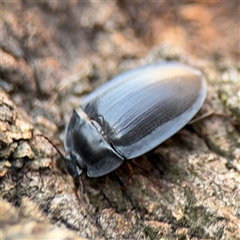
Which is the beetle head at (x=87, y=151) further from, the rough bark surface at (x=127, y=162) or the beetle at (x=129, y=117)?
the rough bark surface at (x=127, y=162)

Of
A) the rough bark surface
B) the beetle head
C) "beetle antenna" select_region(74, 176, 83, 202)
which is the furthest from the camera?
the beetle head

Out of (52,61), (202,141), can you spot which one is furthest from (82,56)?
(202,141)

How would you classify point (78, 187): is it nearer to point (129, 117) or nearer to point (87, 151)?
point (87, 151)

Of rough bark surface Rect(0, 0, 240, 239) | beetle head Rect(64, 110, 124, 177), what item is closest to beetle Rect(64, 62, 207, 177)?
beetle head Rect(64, 110, 124, 177)

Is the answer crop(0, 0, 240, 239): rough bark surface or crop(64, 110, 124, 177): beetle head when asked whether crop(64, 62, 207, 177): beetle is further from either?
crop(0, 0, 240, 239): rough bark surface

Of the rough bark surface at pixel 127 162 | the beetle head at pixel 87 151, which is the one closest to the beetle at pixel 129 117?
the beetle head at pixel 87 151

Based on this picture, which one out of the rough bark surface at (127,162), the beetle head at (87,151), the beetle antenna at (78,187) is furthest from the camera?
the beetle head at (87,151)
